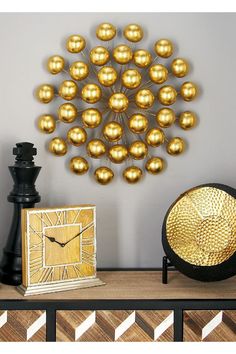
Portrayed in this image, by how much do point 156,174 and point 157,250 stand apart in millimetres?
305

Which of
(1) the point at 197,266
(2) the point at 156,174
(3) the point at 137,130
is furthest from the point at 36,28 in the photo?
(1) the point at 197,266

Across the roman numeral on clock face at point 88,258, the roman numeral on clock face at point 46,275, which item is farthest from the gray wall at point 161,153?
the roman numeral on clock face at point 46,275

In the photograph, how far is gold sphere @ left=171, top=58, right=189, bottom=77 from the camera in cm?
231

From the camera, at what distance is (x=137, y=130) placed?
230 centimetres

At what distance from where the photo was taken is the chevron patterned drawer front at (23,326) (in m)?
2.00

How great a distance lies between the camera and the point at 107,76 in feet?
7.47

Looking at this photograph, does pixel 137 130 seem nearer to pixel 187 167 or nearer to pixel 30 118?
pixel 187 167

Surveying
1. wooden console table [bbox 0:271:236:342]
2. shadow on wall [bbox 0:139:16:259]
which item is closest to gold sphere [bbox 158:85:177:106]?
shadow on wall [bbox 0:139:16:259]

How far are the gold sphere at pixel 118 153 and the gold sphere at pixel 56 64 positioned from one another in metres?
0.35

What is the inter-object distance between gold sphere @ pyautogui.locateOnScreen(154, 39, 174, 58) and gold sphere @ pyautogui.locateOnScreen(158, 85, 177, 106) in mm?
121

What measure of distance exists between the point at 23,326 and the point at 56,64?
96 centimetres

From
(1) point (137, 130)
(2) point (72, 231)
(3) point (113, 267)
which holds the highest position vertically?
(1) point (137, 130)

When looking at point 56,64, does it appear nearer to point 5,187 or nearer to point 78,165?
point 78,165

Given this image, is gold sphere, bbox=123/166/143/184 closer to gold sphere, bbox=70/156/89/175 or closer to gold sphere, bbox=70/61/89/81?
gold sphere, bbox=70/156/89/175
